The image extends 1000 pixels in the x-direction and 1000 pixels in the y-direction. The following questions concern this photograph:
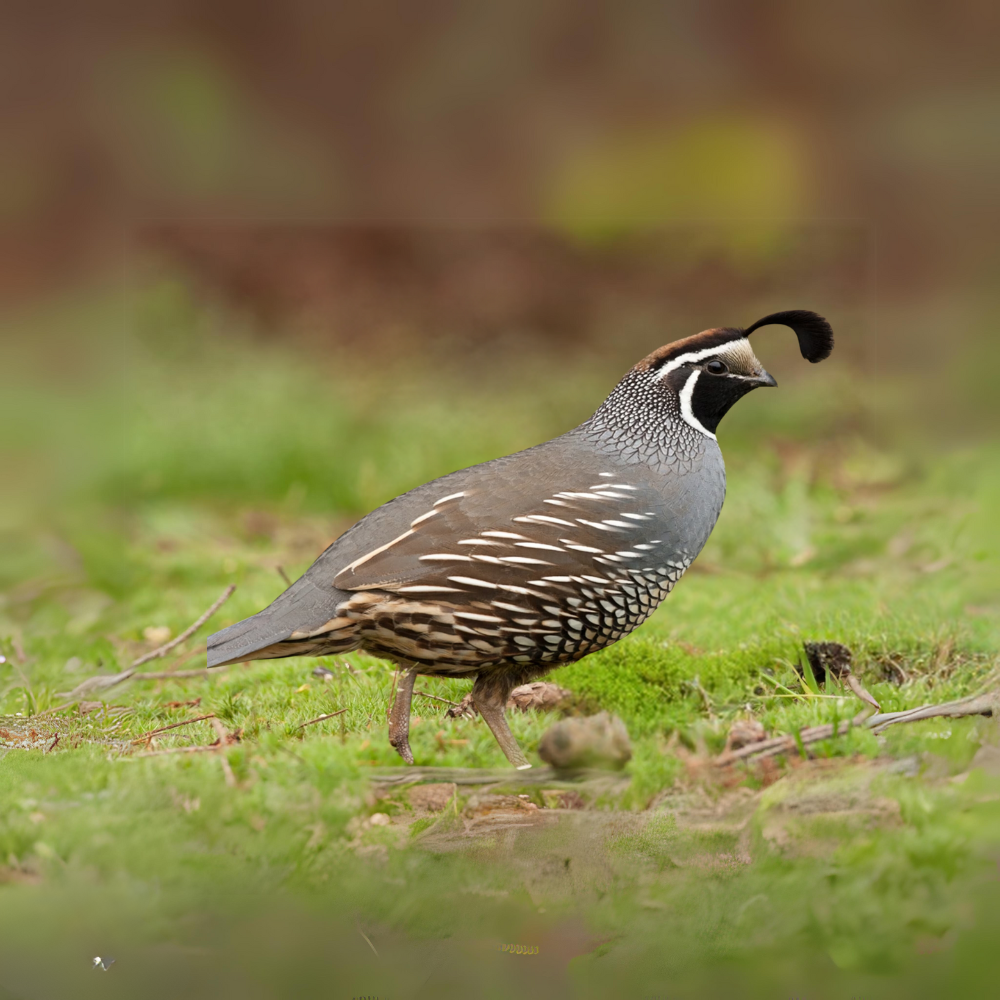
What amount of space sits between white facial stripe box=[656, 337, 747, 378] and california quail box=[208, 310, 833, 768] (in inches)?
10.5

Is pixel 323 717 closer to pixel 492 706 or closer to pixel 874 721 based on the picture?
pixel 492 706

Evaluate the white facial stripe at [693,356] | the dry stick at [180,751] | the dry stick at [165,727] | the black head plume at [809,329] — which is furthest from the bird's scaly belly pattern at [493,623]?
the black head plume at [809,329]

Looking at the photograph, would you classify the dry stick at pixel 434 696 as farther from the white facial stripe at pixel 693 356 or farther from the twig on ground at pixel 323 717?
the white facial stripe at pixel 693 356

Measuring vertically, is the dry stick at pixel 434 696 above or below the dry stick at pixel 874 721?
below

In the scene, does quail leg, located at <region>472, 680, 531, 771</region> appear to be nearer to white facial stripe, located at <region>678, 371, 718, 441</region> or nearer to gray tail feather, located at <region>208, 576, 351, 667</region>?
gray tail feather, located at <region>208, 576, 351, 667</region>

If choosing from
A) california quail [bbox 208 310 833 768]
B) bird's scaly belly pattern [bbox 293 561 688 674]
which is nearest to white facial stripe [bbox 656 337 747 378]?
california quail [bbox 208 310 833 768]

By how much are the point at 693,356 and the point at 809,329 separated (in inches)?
20.9

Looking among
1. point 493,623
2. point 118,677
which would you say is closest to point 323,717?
point 493,623

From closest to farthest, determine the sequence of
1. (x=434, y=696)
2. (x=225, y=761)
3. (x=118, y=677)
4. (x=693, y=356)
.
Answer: (x=225, y=761) → (x=693, y=356) → (x=434, y=696) → (x=118, y=677)

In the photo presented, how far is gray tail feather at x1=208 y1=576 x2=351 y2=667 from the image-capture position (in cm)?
424

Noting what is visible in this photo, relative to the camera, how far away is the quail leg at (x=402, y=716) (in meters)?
4.34

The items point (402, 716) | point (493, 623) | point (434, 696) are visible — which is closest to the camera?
point (493, 623)

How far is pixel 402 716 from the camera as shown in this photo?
4461mm

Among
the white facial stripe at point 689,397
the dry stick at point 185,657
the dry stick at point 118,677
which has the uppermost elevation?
the white facial stripe at point 689,397
